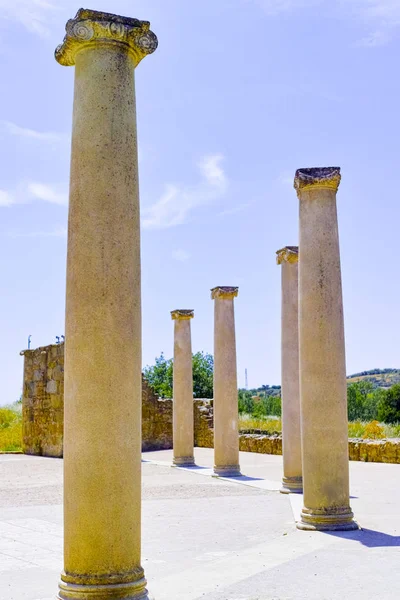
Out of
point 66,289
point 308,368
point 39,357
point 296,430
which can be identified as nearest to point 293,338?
point 296,430

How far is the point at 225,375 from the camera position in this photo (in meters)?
18.4

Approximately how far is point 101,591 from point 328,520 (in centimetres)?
485

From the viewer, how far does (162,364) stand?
49938 mm

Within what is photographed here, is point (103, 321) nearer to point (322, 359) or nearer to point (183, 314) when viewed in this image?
point (322, 359)

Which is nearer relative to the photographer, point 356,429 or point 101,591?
point 101,591

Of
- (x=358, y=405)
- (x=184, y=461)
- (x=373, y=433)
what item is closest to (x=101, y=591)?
(x=184, y=461)

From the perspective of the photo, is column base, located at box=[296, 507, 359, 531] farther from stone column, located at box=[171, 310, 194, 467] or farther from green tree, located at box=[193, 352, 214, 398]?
green tree, located at box=[193, 352, 214, 398]

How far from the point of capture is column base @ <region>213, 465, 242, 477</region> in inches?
689

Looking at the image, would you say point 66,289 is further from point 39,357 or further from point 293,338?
point 39,357

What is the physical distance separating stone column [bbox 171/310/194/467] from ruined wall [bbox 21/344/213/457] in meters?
5.33

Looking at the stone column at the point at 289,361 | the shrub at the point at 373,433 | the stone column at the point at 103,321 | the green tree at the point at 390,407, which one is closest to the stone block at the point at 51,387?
the shrub at the point at 373,433

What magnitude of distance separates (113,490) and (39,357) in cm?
2227

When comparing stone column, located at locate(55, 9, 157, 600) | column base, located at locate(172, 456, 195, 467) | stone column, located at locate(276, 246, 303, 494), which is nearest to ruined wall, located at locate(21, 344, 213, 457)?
column base, located at locate(172, 456, 195, 467)

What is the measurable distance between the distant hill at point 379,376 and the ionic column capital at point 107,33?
11167cm
